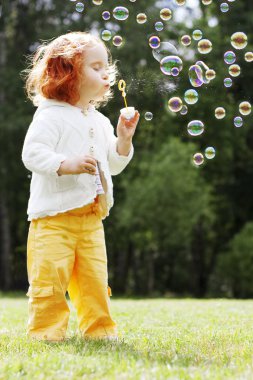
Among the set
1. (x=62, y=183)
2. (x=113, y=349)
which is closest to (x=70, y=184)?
(x=62, y=183)

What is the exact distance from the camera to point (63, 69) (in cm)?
434

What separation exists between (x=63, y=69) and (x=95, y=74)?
0.20 m

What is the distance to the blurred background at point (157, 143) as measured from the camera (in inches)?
693

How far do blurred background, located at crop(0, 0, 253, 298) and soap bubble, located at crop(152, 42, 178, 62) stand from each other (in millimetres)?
8512

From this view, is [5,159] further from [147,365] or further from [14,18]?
[147,365]

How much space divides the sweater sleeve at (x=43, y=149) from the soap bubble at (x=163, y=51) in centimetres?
197

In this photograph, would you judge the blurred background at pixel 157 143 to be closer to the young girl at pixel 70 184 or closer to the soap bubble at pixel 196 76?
the soap bubble at pixel 196 76

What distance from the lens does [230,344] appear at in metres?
3.93

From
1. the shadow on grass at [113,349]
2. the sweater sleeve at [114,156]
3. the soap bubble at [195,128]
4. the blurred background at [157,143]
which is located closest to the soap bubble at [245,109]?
the soap bubble at [195,128]

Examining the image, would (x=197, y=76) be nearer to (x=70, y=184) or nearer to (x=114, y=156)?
(x=114, y=156)

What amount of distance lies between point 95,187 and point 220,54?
50.6 feet

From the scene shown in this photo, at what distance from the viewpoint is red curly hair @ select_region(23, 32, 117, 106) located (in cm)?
431

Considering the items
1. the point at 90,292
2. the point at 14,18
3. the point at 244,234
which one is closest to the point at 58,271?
the point at 90,292

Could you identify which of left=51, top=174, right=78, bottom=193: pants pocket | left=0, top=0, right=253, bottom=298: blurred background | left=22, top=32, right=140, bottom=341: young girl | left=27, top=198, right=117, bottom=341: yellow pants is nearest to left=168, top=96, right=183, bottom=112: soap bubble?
A: left=22, top=32, right=140, bottom=341: young girl
